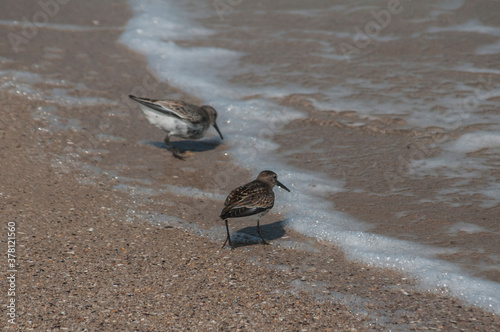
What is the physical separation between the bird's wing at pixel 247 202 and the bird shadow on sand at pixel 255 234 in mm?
337

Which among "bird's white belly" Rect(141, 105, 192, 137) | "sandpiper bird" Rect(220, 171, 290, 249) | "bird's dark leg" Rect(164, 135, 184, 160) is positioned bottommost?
"bird's dark leg" Rect(164, 135, 184, 160)

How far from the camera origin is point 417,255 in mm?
5082

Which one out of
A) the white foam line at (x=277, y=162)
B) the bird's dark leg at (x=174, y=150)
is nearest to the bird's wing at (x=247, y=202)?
the white foam line at (x=277, y=162)

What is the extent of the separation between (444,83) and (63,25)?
770cm

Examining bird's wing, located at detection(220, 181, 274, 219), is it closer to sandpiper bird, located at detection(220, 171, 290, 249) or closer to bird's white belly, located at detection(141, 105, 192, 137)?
sandpiper bird, located at detection(220, 171, 290, 249)

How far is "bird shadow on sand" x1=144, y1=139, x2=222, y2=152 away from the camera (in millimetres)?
7812

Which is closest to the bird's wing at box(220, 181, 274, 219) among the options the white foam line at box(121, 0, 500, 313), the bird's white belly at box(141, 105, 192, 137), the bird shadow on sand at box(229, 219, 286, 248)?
the bird shadow on sand at box(229, 219, 286, 248)

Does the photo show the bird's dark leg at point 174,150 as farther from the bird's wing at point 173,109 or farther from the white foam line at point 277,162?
the white foam line at point 277,162

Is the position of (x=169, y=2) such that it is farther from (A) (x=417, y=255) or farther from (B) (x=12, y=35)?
(A) (x=417, y=255)

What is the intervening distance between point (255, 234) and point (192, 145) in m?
2.84

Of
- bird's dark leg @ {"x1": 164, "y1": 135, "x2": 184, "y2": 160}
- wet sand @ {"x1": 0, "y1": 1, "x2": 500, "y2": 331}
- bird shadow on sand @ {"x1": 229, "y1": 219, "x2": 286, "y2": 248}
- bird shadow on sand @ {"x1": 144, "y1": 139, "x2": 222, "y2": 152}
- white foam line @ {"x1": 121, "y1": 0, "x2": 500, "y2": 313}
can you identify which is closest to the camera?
wet sand @ {"x1": 0, "y1": 1, "x2": 500, "y2": 331}

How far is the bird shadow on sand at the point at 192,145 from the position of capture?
781 cm

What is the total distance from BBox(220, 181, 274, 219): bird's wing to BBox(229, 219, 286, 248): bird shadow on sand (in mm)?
337

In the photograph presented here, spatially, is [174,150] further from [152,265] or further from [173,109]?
[152,265]
